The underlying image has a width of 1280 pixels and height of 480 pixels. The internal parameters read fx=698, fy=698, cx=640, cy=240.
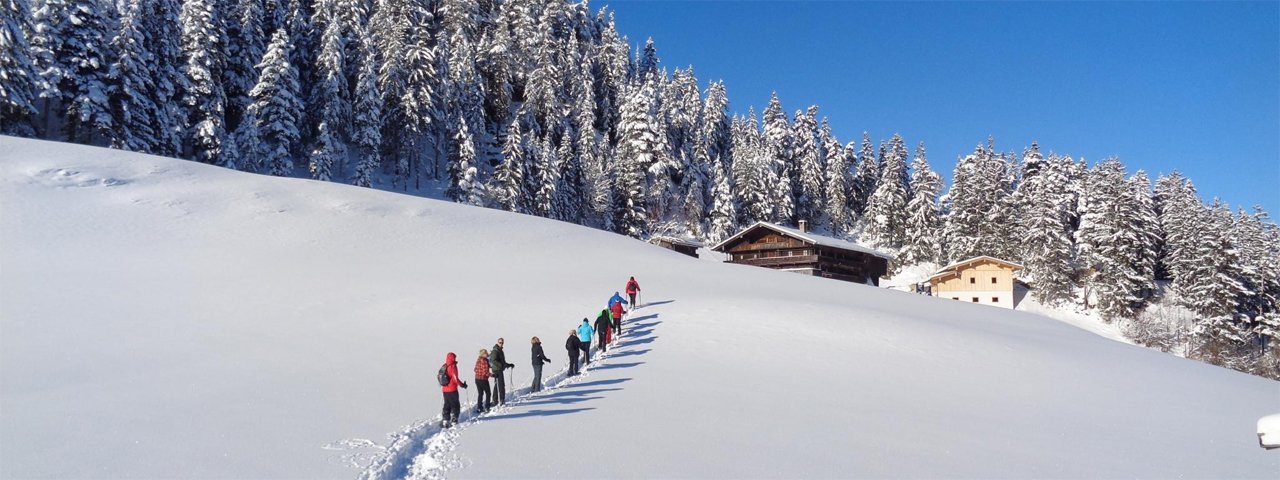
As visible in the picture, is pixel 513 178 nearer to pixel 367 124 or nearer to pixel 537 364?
pixel 367 124

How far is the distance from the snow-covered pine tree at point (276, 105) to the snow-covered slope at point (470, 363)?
16786 mm

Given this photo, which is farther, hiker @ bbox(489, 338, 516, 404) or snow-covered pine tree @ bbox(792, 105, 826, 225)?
snow-covered pine tree @ bbox(792, 105, 826, 225)

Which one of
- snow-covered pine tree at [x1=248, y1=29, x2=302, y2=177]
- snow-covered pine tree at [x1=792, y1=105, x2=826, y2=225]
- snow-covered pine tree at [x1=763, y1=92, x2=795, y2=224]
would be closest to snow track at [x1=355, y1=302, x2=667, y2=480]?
snow-covered pine tree at [x1=248, y1=29, x2=302, y2=177]

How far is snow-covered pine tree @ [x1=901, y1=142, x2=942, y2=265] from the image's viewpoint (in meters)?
71.6

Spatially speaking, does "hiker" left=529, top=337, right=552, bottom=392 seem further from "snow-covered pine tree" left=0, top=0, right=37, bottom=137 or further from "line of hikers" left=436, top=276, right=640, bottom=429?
"snow-covered pine tree" left=0, top=0, right=37, bottom=137

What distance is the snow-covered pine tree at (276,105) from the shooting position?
168ft

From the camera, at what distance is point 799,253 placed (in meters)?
53.5

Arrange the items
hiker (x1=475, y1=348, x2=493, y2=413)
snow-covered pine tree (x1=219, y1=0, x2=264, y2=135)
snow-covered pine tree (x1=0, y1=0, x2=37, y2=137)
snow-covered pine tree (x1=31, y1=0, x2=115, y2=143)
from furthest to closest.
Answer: snow-covered pine tree (x1=219, y1=0, x2=264, y2=135)
snow-covered pine tree (x1=31, y1=0, x2=115, y2=143)
snow-covered pine tree (x1=0, y1=0, x2=37, y2=137)
hiker (x1=475, y1=348, x2=493, y2=413)

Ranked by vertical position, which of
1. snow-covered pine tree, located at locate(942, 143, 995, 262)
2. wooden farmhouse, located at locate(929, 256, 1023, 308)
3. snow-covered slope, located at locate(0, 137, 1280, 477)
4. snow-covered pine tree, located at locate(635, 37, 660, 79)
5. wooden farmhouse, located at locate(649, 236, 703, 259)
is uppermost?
snow-covered pine tree, located at locate(635, 37, 660, 79)

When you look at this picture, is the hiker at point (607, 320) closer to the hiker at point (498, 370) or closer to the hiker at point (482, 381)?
the hiker at point (498, 370)

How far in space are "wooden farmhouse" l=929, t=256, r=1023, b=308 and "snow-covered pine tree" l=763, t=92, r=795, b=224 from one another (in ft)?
76.1

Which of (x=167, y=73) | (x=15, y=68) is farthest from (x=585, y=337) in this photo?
(x=167, y=73)

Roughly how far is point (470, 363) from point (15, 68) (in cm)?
4024

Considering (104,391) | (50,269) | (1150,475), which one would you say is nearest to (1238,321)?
(1150,475)
